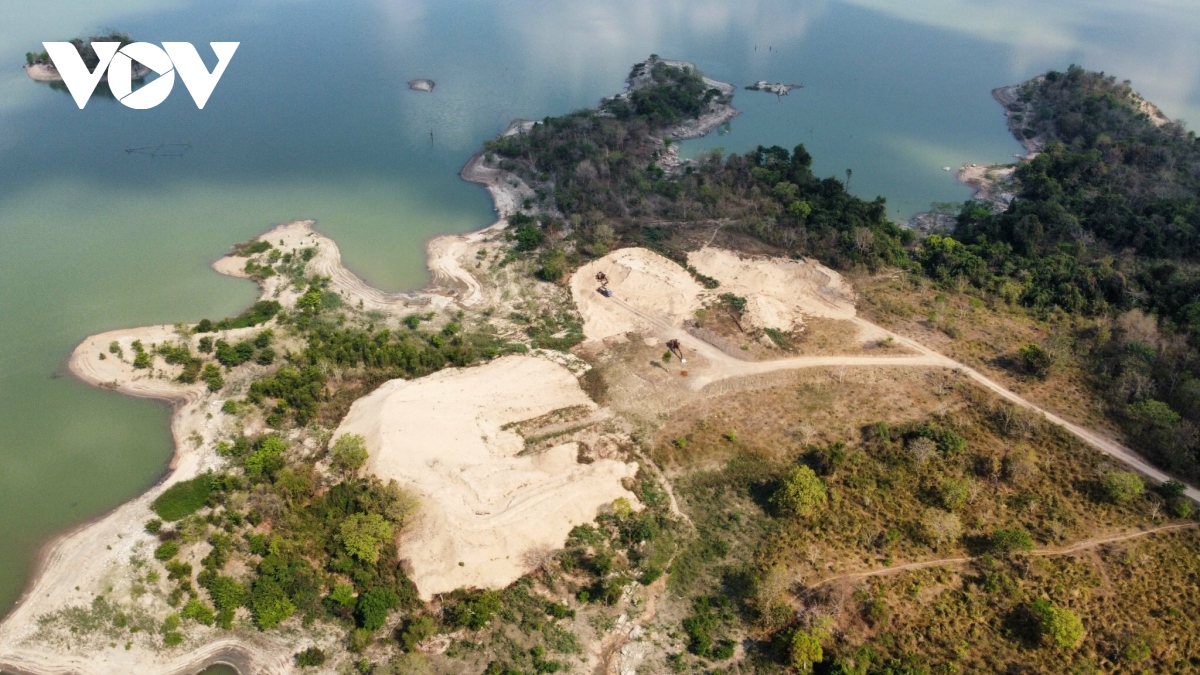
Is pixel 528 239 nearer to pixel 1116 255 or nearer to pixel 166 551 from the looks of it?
pixel 166 551

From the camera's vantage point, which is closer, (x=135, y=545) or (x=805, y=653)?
(x=805, y=653)

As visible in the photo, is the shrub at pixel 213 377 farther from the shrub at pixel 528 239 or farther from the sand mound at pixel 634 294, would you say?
the shrub at pixel 528 239

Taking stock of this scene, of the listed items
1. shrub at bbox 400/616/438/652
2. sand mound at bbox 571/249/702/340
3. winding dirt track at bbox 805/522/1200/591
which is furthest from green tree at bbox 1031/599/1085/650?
sand mound at bbox 571/249/702/340

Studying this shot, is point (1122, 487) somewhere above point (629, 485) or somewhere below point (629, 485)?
above

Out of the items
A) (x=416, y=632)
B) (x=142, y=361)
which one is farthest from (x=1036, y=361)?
(x=142, y=361)

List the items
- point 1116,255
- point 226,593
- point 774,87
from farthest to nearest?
point 774,87
point 1116,255
point 226,593

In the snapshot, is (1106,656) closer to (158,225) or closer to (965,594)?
(965,594)

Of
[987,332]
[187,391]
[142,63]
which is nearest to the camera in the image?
[187,391]

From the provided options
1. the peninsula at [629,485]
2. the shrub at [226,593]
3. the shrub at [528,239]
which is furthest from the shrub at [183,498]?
the shrub at [528,239]
